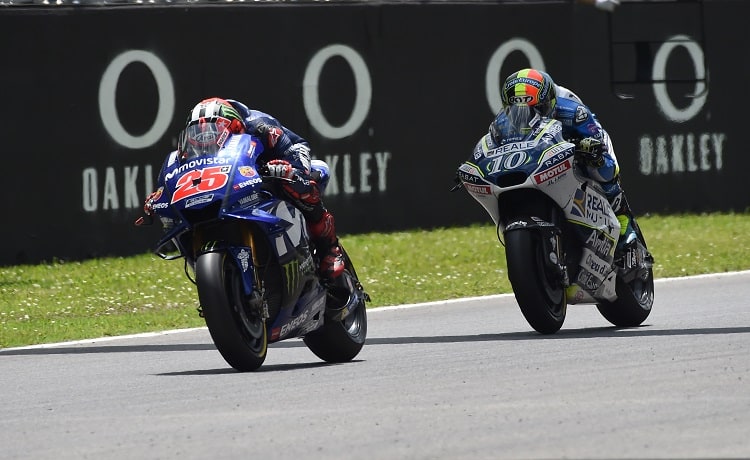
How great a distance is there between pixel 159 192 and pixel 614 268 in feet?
10.7

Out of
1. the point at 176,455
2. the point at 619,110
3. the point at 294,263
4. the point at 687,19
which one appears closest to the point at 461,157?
the point at 619,110

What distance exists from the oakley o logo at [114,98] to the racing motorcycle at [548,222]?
20.5 feet

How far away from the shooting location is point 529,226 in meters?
10.0

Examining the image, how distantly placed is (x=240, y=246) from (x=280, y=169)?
0.49 m

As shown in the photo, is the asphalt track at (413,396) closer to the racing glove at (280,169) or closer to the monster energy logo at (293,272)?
the monster energy logo at (293,272)

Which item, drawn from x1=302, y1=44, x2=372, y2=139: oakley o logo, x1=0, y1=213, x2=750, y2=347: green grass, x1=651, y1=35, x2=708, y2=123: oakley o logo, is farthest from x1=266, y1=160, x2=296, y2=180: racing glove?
x1=651, y1=35, x2=708, y2=123: oakley o logo

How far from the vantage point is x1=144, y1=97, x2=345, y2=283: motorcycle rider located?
29.5 feet

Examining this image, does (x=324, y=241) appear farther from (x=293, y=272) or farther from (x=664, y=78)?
(x=664, y=78)

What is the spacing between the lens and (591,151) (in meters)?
10.6

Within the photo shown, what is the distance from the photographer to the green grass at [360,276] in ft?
42.3

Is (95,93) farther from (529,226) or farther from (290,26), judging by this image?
(529,226)

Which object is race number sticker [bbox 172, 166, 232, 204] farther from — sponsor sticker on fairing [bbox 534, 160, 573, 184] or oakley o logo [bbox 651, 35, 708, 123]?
oakley o logo [bbox 651, 35, 708, 123]

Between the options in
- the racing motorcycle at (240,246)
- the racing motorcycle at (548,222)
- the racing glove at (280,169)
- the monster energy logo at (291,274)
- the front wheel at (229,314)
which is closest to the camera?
the front wheel at (229,314)

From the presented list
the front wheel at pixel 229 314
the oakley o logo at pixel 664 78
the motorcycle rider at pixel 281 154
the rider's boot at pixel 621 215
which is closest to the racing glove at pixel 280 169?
the motorcycle rider at pixel 281 154
